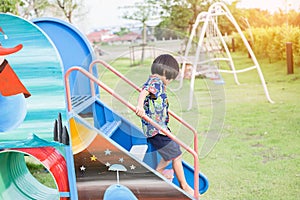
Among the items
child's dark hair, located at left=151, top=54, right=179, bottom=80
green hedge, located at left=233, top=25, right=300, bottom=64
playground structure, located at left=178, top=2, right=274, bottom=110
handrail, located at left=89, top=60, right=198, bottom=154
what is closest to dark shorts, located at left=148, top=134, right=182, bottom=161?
handrail, located at left=89, top=60, right=198, bottom=154

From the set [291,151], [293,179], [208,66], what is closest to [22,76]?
[293,179]

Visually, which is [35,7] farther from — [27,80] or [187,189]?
[187,189]

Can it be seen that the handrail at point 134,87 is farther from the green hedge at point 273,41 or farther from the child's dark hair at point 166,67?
the green hedge at point 273,41

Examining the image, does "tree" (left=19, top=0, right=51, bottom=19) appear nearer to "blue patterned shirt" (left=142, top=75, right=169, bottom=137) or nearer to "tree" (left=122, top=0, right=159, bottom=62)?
"tree" (left=122, top=0, right=159, bottom=62)

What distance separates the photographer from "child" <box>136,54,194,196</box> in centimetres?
262

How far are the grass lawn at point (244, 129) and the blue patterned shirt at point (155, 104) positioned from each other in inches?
7.1

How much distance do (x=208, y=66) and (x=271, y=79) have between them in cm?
85

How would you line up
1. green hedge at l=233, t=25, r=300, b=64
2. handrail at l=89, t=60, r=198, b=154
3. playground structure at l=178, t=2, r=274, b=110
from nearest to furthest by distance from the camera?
handrail at l=89, t=60, r=198, b=154
playground structure at l=178, t=2, r=274, b=110
green hedge at l=233, t=25, r=300, b=64

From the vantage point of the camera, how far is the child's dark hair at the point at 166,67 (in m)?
2.63

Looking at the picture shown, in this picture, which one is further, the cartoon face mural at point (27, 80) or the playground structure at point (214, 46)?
the playground structure at point (214, 46)

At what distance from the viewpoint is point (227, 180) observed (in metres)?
3.59

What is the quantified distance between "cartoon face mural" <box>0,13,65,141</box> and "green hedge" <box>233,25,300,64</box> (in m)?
4.41

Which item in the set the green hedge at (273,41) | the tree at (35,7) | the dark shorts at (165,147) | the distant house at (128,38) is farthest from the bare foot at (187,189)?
the tree at (35,7)

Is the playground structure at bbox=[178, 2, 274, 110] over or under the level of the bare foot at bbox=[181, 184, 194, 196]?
over
